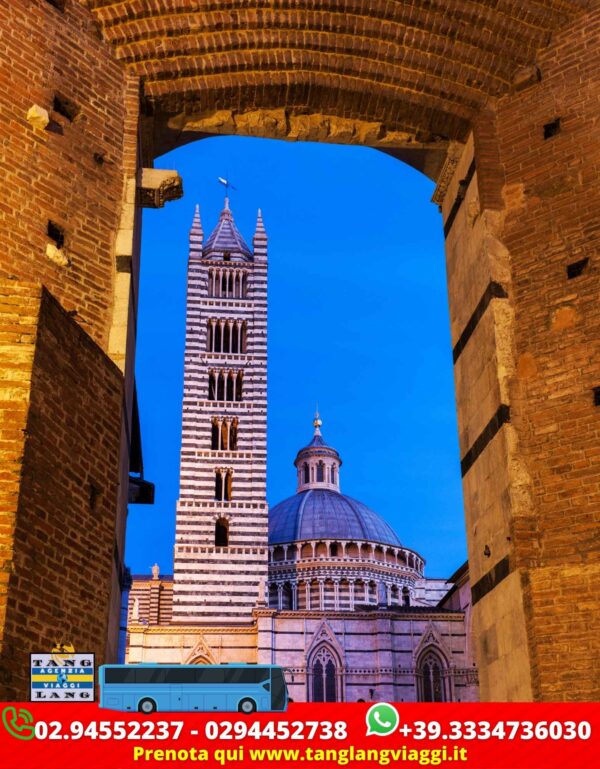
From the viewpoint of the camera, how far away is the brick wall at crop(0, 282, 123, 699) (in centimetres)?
570

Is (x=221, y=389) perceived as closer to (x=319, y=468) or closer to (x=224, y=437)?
(x=224, y=437)

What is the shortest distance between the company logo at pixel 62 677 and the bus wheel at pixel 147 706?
240 millimetres

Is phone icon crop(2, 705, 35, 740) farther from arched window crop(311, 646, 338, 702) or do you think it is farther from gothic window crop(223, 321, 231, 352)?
gothic window crop(223, 321, 231, 352)

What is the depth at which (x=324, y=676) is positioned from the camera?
134 feet

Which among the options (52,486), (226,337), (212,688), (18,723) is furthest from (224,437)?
(18,723)

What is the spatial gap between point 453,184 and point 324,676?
34.3 meters

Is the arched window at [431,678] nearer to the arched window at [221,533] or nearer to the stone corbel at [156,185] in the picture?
the arched window at [221,533]

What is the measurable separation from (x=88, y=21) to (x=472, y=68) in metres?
3.51

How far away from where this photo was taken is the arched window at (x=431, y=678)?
136 feet

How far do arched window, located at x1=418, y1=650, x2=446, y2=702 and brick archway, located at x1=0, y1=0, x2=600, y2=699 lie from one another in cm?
3462

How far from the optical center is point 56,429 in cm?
639

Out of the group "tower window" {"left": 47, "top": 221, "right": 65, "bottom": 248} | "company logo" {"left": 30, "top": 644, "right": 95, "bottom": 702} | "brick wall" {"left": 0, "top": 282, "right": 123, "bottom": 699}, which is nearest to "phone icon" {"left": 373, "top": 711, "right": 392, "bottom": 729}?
"company logo" {"left": 30, "top": 644, "right": 95, "bottom": 702}

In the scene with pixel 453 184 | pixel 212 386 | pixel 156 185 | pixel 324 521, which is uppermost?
pixel 212 386

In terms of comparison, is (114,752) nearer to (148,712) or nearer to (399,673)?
(148,712)
